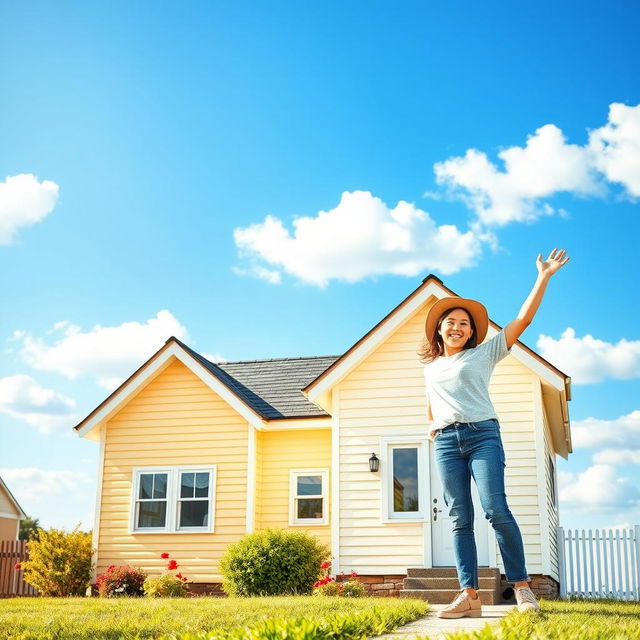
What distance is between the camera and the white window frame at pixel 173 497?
1697cm

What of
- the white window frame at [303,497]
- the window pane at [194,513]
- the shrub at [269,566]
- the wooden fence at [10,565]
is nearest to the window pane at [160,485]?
the window pane at [194,513]

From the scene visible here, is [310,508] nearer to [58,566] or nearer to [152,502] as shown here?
[152,502]

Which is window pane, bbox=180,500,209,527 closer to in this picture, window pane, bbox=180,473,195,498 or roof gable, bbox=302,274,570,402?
window pane, bbox=180,473,195,498

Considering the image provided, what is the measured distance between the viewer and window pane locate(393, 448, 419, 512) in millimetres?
14992

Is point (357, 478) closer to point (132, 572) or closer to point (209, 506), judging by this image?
point (209, 506)

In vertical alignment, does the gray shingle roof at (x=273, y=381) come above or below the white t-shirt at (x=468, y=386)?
above

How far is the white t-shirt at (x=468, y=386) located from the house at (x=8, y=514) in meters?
29.9

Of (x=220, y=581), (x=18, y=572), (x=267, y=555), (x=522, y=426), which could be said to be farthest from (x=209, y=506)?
(x=18, y=572)

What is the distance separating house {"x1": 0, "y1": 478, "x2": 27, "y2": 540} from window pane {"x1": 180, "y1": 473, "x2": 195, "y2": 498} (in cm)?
1822

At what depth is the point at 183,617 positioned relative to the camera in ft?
27.7

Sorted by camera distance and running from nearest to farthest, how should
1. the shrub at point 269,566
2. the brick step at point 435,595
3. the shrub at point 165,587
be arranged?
the brick step at point 435,595 → the shrub at point 269,566 → the shrub at point 165,587

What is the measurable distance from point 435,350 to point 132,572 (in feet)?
37.5

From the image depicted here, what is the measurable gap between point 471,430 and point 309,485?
1106cm

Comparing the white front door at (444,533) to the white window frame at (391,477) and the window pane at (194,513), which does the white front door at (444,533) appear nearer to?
the white window frame at (391,477)
